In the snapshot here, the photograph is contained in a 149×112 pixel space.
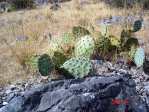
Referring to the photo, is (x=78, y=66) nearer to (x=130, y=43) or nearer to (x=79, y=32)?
(x=79, y=32)

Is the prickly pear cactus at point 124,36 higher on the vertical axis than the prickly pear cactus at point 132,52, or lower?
higher

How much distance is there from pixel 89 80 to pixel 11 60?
2.25 metres

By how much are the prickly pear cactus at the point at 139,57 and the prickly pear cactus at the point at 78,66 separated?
0.85 metres

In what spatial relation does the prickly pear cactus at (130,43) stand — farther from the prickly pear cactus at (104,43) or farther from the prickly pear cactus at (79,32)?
the prickly pear cactus at (79,32)

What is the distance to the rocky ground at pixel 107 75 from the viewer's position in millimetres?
5027

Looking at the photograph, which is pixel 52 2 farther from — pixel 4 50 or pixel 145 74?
pixel 145 74

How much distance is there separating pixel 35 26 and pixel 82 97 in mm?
4098

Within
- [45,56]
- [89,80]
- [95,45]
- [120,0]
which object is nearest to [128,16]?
[120,0]

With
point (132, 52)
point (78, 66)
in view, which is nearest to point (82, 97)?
point (78, 66)

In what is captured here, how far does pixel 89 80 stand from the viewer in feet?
14.9

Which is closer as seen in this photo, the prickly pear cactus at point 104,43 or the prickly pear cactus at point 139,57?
the prickly pear cactus at point 139,57

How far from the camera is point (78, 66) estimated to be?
16.8 ft

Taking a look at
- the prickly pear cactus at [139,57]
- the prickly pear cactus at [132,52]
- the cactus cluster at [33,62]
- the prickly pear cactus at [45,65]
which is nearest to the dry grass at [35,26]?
the cactus cluster at [33,62]

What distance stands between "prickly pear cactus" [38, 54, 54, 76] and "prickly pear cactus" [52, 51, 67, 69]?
0.16 meters
